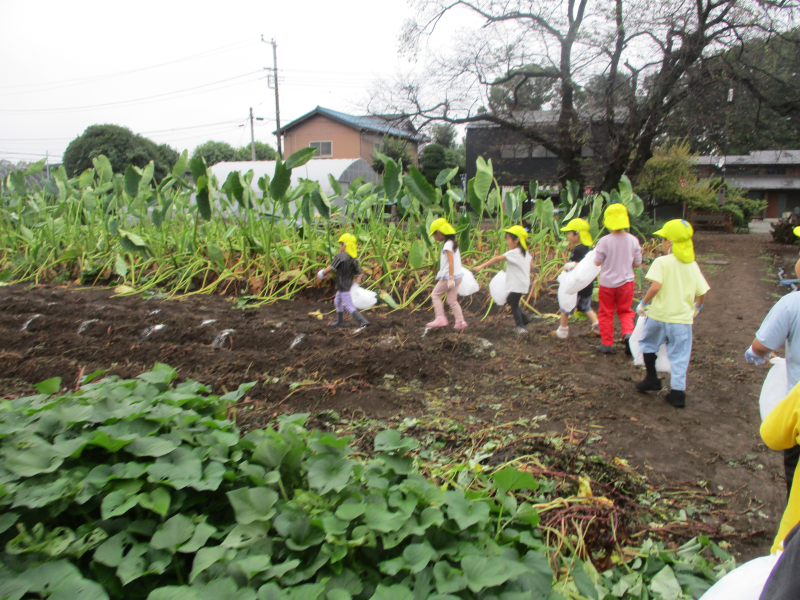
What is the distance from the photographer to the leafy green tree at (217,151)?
36656 millimetres

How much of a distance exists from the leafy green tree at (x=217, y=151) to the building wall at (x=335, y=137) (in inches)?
254

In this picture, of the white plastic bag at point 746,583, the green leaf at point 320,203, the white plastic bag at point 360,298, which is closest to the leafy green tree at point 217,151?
the green leaf at point 320,203

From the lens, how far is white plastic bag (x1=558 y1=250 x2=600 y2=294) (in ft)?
16.4

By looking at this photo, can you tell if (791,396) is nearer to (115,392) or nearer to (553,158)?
(115,392)

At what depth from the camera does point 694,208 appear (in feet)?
72.4

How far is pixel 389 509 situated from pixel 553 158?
26.2 meters

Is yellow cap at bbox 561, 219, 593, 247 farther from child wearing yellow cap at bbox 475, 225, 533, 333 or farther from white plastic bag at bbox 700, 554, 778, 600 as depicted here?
white plastic bag at bbox 700, 554, 778, 600

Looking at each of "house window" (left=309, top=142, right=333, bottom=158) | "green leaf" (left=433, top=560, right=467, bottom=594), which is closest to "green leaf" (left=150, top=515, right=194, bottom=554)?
"green leaf" (left=433, top=560, right=467, bottom=594)

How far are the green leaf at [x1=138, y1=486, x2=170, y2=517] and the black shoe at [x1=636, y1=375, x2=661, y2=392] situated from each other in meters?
3.41

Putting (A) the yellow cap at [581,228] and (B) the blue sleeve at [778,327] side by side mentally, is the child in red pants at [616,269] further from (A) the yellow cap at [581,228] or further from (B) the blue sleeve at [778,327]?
(B) the blue sleeve at [778,327]

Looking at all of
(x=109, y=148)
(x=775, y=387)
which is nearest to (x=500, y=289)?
(x=775, y=387)

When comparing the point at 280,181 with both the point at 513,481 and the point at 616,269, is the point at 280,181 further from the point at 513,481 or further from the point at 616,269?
the point at 513,481

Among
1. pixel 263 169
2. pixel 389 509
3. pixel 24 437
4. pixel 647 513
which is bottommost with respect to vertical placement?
pixel 647 513

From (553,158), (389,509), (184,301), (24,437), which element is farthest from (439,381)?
(553,158)
